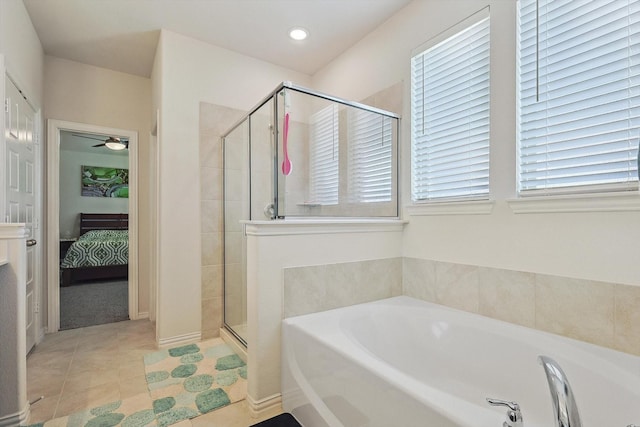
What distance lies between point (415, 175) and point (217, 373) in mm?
1925

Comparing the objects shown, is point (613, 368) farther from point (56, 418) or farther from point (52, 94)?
point (52, 94)

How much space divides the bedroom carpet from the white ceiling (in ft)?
8.49

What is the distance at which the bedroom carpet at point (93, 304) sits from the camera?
3.18m

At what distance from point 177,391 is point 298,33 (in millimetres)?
2770

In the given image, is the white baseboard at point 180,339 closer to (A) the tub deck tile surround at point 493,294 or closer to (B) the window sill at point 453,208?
(A) the tub deck tile surround at point 493,294

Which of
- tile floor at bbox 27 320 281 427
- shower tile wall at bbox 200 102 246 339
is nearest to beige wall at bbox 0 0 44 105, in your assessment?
shower tile wall at bbox 200 102 246 339

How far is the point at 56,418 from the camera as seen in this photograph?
1.62 metres

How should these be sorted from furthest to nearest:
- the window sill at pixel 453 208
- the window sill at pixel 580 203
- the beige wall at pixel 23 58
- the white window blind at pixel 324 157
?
the white window blind at pixel 324 157 → the beige wall at pixel 23 58 → the window sill at pixel 453 208 → the window sill at pixel 580 203

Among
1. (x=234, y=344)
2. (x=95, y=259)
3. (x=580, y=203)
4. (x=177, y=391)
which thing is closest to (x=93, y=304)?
(x=95, y=259)

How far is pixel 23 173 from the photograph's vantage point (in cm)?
236

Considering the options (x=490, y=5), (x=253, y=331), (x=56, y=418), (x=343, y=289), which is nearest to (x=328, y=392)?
(x=253, y=331)

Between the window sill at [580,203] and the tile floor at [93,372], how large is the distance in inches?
67.8

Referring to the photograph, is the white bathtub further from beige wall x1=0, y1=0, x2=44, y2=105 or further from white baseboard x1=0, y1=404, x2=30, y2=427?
beige wall x1=0, y1=0, x2=44, y2=105

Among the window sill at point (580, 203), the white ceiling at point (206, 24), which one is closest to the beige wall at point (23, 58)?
the white ceiling at point (206, 24)
